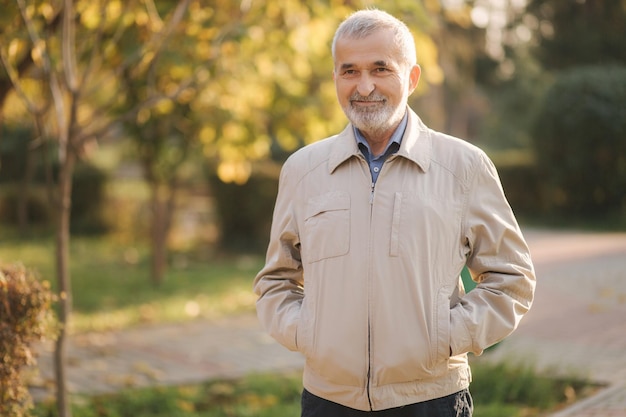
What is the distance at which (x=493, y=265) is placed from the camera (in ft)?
8.52

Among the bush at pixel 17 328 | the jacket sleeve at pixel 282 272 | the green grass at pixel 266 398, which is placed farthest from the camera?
the green grass at pixel 266 398

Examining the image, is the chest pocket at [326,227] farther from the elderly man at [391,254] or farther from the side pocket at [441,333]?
the side pocket at [441,333]

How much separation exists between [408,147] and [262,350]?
541cm

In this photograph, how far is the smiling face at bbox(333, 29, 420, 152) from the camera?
262cm

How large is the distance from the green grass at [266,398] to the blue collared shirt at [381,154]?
10.2ft

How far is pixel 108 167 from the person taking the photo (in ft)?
63.8

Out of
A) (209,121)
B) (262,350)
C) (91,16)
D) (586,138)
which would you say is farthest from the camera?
(586,138)

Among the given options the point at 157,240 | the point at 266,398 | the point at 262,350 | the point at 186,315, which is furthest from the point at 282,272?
the point at 157,240

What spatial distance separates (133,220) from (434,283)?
1637cm

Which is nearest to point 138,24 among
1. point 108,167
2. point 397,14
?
point 397,14

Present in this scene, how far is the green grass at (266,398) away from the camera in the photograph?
5.54 m

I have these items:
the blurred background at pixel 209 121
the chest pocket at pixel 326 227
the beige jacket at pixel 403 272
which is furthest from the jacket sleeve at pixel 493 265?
the blurred background at pixel 209 121

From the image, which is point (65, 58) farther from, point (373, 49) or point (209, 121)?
point (209, 121)

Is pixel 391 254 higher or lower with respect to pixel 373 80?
lower
